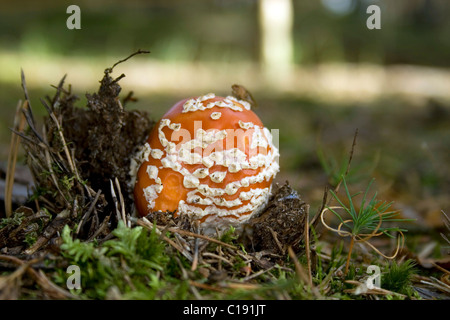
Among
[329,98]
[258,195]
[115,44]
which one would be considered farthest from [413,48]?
[258,195]

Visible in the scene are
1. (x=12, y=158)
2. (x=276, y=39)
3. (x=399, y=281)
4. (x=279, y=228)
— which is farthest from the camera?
(x=276, y=39)

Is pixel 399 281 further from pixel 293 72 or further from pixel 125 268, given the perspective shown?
pixel 293 72

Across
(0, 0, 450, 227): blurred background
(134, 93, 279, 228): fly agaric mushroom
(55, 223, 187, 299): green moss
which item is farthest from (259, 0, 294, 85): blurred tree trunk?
(55, 223, 187, 299): green moss

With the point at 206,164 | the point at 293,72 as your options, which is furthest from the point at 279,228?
the point at 293,72

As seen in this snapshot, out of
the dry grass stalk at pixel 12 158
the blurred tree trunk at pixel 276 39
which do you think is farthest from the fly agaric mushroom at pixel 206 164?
the blurred tree trunk at pixel 276 39

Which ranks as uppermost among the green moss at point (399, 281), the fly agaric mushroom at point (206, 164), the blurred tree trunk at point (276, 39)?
the blurred tree trunk at point (276, 39)

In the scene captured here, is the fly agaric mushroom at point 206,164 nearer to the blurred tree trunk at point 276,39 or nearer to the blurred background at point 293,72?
the blurred background at point 293,72

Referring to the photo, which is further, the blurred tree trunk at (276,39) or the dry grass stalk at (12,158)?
the blurred tree trunk at (276,39)

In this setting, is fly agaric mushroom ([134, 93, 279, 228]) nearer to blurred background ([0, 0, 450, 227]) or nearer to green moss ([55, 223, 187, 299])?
green moss ([55, 223, 187, 299])
